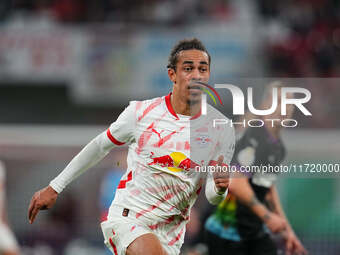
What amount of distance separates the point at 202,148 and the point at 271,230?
1.46 metres

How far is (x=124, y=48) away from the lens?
13.5 metres

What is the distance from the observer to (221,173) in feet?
14.3

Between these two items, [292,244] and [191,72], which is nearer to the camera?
[191,72]

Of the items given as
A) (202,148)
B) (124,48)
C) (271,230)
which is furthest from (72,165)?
(124,48)

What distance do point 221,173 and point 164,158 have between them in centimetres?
43

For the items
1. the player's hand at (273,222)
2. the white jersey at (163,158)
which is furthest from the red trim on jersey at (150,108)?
the player's hand at (273,222)

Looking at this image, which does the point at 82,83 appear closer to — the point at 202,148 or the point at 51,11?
the point at 51,11

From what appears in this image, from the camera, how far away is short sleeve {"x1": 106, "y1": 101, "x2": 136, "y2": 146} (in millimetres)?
4668

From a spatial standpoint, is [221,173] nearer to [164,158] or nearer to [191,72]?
[164,158]

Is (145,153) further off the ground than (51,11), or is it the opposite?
(51,11)

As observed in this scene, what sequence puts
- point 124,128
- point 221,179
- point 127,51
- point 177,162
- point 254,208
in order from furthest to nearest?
1. point 127,51
2. point 254,208
3. point 124,128
4. point 177,162
5. point 221,179

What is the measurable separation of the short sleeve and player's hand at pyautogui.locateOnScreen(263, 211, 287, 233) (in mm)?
1511

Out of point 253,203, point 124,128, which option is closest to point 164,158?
point 124,128

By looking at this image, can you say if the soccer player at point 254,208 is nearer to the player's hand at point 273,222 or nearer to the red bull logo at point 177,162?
the player's hand at point 273,222
